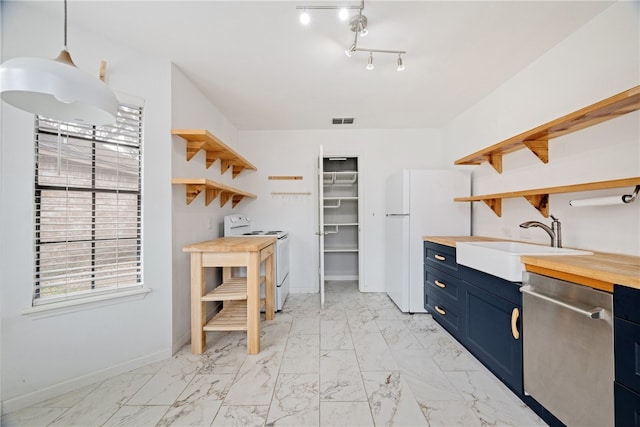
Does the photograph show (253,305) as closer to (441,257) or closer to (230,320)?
(230,320)

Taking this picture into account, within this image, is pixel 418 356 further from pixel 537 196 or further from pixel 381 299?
pixel 537 196

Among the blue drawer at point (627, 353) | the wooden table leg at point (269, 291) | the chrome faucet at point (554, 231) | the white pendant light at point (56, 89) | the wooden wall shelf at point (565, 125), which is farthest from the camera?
the wooden table leg at point (269, 291)

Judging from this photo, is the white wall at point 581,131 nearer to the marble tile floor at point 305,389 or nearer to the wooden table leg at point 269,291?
the marble tile floor at point 305,389

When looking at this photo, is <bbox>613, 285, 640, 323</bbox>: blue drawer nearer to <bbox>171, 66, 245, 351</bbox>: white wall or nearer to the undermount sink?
the undermount sink

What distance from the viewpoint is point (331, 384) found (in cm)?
173

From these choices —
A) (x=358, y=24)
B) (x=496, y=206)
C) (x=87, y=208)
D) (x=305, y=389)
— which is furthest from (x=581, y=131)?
(x=87, y=208)

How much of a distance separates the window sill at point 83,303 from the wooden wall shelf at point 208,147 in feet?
4.09

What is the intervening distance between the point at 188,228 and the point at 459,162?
293 centimetres

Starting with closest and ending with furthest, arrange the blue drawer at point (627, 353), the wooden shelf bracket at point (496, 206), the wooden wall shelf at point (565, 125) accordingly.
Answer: the blue drawer at point (627, 353)
the wooden wall shelf at point (565, 125)
the wooden shelf bracket at point (496, 206)

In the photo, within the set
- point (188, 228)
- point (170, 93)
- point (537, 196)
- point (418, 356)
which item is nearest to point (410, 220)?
point (537, 196)

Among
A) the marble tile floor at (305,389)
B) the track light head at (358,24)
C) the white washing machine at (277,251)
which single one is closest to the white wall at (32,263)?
the marble tile floor at (305,389)

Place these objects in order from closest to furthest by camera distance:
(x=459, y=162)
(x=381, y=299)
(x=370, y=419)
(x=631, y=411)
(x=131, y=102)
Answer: (x=631, y=411), (x=370, y=419), (x=131, y=102), (x=459, y=162), (x=381, y=299)

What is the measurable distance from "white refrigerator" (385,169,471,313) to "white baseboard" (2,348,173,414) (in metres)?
2.53

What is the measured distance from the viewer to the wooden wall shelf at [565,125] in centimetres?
132
